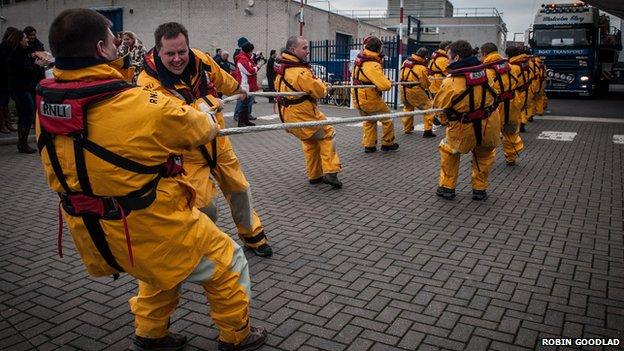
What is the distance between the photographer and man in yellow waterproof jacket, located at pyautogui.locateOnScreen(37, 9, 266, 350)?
2.29m

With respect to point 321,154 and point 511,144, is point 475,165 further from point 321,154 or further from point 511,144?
point 511,144

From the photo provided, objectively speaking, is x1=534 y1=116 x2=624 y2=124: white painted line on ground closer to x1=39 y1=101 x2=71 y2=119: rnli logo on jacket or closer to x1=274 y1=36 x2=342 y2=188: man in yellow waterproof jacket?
x1=274 y1=36 x2=342 y2=188: man in yellow waterproof jacket

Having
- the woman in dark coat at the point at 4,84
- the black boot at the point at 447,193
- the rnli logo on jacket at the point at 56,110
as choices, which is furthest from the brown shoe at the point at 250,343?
the woman in dark coat at the point at 4,84

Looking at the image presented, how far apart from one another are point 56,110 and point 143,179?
0.48 metres

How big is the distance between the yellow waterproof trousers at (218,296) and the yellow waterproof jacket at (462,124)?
3.92 metres

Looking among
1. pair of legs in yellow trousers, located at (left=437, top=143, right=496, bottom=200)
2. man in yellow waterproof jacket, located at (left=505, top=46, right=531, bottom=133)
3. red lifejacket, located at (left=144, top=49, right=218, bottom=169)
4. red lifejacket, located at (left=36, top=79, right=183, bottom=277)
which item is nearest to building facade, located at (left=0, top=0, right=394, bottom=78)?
man in yellow waterproof jacket, located at (left=505, top=46, right=531, bottom=133)

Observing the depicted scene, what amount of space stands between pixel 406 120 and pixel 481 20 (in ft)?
146

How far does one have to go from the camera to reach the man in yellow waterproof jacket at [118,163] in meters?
2.29

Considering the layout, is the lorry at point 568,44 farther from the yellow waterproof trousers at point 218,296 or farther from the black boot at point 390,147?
the yellow waterproof trousers at point 218,296

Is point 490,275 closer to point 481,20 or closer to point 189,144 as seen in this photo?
point 189,144

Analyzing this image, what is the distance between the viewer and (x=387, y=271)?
4.38 meters

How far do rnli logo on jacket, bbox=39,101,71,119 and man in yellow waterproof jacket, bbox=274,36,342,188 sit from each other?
431 centimetres

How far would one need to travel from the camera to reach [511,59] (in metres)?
9.72

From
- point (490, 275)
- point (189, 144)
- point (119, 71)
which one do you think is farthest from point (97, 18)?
point (490, 275)
